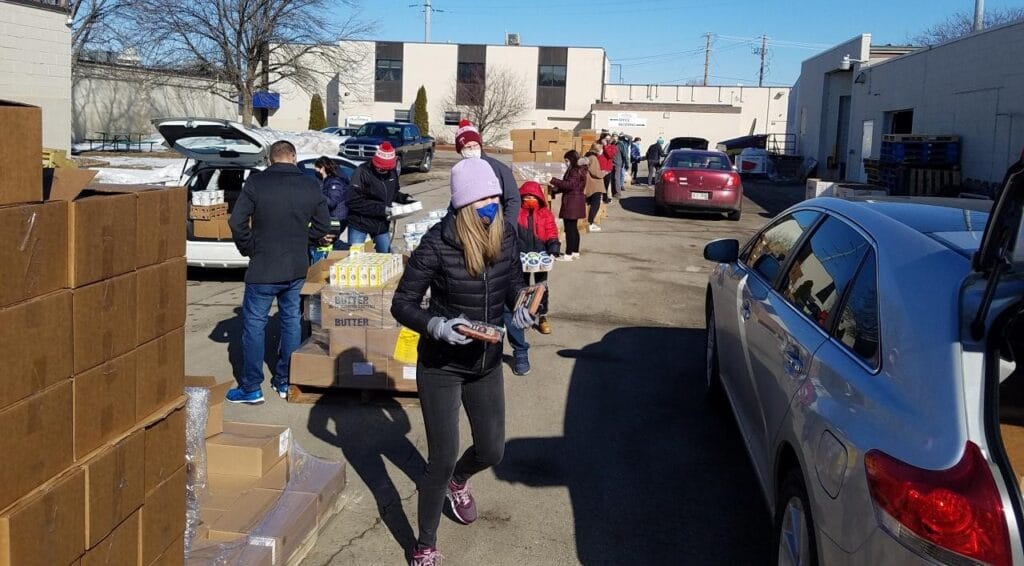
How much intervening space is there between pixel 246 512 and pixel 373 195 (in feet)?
17.8

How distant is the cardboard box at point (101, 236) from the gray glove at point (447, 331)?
1.19m

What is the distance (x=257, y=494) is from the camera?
4.44m

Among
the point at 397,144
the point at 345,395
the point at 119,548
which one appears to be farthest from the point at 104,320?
the point at 397,144

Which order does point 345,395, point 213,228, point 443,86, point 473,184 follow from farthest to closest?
→ point 443,86 < point 213,228 < point 345,395 < point 473,184

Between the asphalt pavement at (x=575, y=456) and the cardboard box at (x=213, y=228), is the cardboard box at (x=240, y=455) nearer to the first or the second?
the asphalt pavement at (x=575, y=456)

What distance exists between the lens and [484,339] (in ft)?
11.9

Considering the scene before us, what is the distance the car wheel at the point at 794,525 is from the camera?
10.7ft

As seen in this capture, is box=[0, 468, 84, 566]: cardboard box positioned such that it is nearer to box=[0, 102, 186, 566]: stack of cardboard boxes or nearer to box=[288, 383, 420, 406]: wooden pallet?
box=[0, 102, 186, 566]: stack of cardboard boxes

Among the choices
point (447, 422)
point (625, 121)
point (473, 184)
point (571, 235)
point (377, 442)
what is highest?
point (625, 121)

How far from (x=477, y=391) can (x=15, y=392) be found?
6.62 feet

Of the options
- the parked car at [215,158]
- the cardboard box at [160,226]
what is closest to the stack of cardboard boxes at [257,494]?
the cardboard box at [160,226]

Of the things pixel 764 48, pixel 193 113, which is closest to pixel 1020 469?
pixel 193 113

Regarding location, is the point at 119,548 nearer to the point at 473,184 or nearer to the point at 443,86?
the point at 473,184

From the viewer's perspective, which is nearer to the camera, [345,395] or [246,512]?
[246,512]
